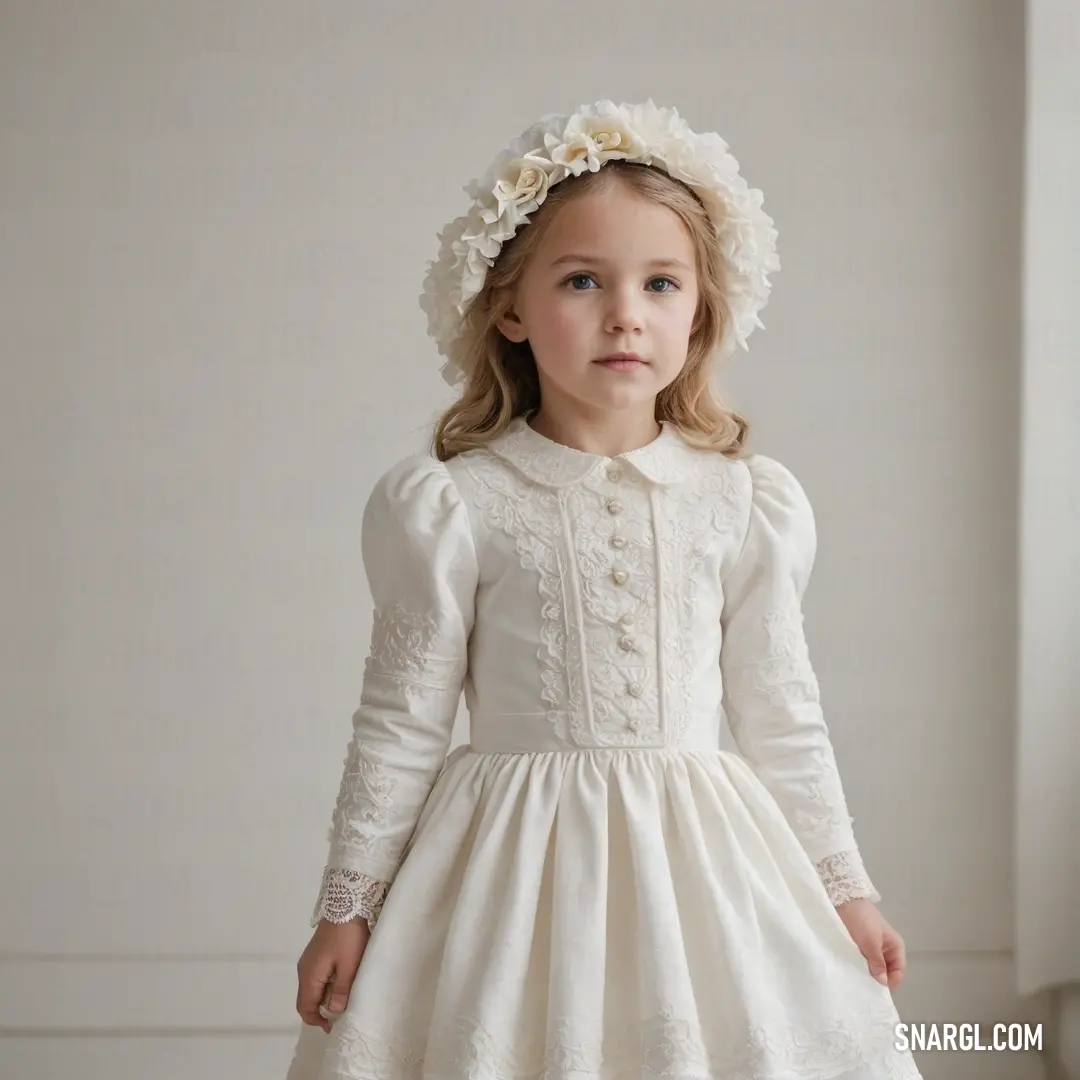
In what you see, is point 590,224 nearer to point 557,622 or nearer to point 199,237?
point 557,622

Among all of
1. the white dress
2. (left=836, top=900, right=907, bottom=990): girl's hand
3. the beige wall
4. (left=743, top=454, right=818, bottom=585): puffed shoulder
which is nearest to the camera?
the white dress

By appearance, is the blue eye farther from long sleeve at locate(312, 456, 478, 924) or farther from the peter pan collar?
long sleeve at locate(312, 456, 478, 924)

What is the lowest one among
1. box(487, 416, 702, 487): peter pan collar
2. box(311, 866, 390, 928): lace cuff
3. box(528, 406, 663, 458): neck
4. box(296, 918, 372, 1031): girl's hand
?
box(296, 918, 372, 1031): girl's hand

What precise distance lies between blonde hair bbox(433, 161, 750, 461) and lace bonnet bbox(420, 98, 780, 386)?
0.01 meters

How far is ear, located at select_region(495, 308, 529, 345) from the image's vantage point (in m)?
1.44

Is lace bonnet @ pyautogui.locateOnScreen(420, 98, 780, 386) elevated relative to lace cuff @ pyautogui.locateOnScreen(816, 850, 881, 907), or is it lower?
elevated

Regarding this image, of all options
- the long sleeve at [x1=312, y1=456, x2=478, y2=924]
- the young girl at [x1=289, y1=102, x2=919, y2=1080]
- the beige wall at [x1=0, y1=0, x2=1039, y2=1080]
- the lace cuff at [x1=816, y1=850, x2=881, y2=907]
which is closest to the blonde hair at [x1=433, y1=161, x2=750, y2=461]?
the young girl at [x1=289, y1=102, x2=919, y2=1080]

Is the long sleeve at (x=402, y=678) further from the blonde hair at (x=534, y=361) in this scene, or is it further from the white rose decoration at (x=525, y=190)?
the white rose decoration at (x=525, y=190)

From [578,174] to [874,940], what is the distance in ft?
2.53

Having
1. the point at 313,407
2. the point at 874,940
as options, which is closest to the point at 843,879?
the point at 874,940

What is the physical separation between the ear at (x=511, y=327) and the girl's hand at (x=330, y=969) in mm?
596

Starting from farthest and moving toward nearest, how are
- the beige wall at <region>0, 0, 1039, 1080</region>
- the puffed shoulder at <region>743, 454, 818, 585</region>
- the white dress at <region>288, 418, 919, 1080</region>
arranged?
the beige wall at <region>0, 0, 1039, 1080</region> → the puffed shoulder at <region>743, 454, 818, 585</region> → the white dress at <region>288, 418, 919, 1080</region>

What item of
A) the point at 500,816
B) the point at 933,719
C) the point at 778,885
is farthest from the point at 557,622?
the point at 933,719

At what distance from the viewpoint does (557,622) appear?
134cm
